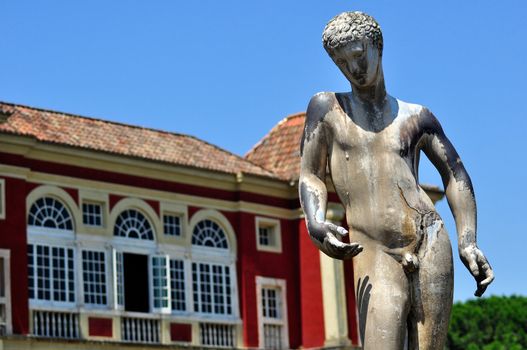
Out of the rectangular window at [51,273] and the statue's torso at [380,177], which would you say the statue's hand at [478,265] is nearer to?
the statue's torso at [380,177]

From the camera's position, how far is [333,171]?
8.80m

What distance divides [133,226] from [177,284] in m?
2.12

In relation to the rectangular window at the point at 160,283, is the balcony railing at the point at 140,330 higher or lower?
lower

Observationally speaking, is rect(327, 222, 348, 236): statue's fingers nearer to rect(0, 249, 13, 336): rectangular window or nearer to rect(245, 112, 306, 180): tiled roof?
rect(0, 249, 13, 336): rectangular window

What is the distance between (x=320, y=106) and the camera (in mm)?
8820

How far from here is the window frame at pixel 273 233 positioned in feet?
150

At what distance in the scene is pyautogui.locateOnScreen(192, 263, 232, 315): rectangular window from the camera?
143 ft

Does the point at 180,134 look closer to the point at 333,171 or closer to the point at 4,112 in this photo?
the point at 4,112

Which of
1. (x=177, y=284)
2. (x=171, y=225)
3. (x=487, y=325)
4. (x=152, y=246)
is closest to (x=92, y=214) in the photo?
(x=152, y=246)

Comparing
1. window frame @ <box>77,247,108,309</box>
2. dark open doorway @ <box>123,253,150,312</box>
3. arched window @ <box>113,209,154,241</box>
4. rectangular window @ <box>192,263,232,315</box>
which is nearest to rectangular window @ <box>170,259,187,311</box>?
rectangular window @ <box>192,263,232,315</box>

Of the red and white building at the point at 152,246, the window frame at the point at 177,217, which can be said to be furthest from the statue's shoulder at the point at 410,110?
the window frame at the point at 177,217

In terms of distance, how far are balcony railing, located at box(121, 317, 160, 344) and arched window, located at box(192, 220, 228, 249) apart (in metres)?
3.13

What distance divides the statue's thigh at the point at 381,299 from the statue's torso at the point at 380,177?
122 millimetres

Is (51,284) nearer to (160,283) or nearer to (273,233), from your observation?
(160,283)
